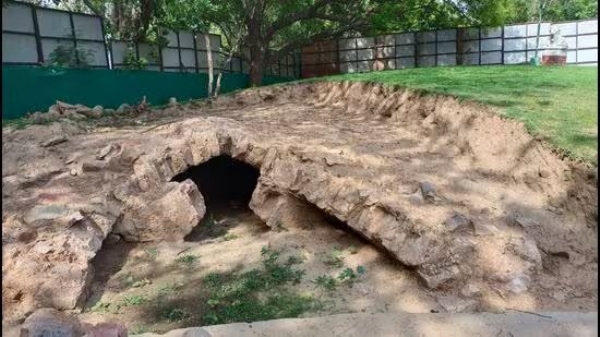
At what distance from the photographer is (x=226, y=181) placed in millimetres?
9078

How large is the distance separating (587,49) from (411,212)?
52.5ft

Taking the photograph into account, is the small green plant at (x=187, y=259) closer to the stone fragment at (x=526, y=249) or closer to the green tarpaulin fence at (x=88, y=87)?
the stone fragment at (x=526, y=249)

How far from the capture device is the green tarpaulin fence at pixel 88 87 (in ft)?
30.6

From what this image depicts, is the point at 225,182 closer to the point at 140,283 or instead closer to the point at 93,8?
the point at 140,283

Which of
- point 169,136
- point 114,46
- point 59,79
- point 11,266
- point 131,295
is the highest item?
point 114,46

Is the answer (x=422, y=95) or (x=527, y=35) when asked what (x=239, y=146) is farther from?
(x=527, y=35)

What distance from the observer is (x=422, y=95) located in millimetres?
7625

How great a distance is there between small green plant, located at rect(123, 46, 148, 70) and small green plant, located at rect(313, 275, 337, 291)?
9.26m

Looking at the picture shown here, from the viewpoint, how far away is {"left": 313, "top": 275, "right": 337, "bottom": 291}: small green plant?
478 cm

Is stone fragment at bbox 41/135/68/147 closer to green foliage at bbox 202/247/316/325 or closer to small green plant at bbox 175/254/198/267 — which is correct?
small green plant at bbox 175/254/198/267

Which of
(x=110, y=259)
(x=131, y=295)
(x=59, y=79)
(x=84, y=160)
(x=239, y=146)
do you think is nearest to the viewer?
(x=131, y=295)

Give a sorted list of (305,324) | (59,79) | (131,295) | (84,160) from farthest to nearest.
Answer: (59,79), (84,160), (131,295), (305,324)

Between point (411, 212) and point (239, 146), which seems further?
point (239, 146)

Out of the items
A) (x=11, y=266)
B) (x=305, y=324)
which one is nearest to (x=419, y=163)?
(x=305, y=324)
